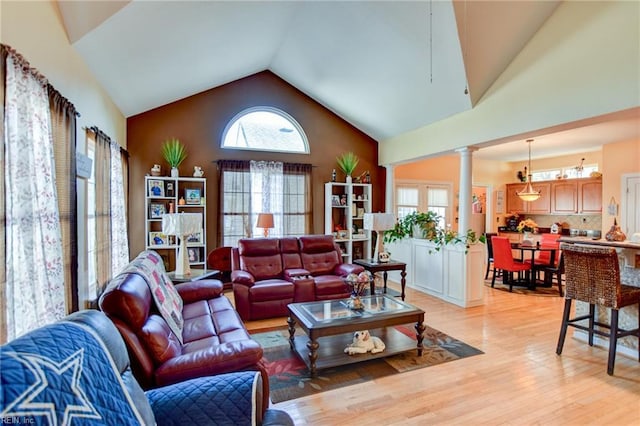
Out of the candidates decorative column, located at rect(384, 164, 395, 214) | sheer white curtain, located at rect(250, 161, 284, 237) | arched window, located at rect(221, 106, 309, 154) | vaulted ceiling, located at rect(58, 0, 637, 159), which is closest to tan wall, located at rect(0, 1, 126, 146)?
vaulted ceiling, located at rect(58, 0, 637, 159)

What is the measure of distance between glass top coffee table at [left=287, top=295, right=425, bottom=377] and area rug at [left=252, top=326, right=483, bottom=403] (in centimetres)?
8

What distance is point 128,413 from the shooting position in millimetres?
1098

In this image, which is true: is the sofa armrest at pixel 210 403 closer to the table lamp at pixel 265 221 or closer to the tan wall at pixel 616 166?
the table lamp at pixel 265 221

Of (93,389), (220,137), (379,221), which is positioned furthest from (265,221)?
(93,389)

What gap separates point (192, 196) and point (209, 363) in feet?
14.3

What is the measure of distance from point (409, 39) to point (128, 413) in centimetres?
455

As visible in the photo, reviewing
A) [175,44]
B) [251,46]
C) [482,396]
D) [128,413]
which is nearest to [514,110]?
[482,396]

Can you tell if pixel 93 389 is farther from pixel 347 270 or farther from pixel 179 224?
pixel 347 270

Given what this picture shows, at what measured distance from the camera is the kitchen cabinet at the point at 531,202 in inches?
310

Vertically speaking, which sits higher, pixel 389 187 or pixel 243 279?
pixel 389 187

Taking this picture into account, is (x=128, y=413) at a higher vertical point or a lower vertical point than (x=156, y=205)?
lower

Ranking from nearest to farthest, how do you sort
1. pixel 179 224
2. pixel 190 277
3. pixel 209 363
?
pixel 209 363 → pixel 179 224 → pixel 190 277

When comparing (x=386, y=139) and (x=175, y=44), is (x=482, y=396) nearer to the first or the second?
(x=175, y=44)

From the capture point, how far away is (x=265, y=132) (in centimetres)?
635
